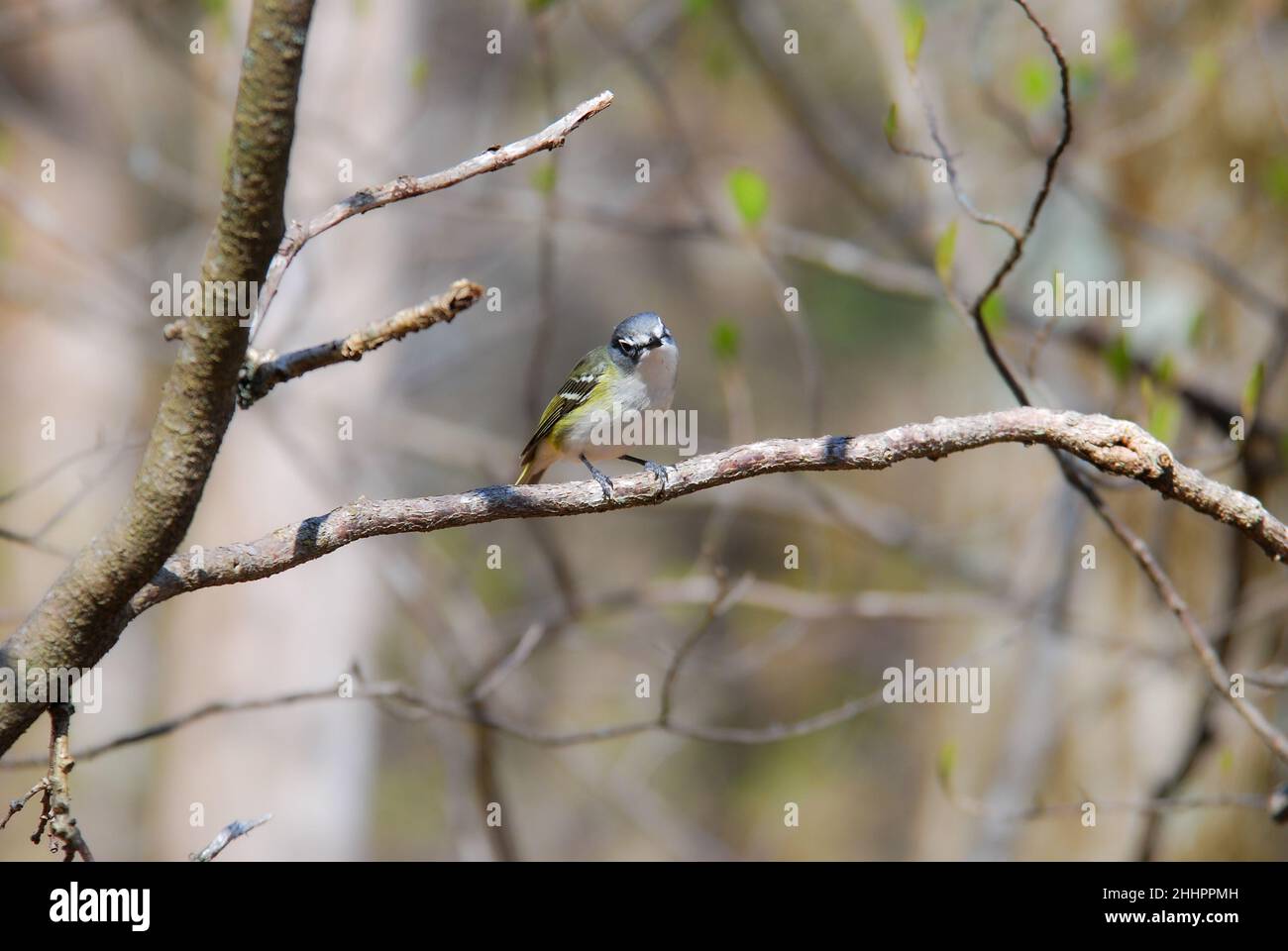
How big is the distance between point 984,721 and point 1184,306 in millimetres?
3364

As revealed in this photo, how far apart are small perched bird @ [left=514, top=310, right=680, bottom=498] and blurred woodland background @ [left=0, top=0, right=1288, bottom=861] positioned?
0.29m

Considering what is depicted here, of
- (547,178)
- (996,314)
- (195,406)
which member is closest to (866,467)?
(195,406)

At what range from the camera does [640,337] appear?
182 inches

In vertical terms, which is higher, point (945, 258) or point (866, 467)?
point (945, 258)

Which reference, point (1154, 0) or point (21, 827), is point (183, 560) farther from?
point (21, 827)

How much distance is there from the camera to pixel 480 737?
4930 mm

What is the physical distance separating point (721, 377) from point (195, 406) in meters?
6.36

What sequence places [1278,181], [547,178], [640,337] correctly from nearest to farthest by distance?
[640,337], [547,178], [1278,181]

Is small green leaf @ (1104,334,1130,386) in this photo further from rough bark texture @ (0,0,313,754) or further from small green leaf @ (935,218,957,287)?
rough bark texture @ (0,0,313,754)

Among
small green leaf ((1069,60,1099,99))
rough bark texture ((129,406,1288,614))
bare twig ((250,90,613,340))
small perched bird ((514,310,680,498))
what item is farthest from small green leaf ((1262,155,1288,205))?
bare twig ((250,90,613,340))

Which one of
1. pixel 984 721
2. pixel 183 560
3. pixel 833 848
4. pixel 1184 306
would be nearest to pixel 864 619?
pixel 833 848

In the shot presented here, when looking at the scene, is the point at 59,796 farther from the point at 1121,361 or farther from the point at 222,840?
the point at 1121,361

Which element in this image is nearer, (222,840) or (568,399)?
(222,840)

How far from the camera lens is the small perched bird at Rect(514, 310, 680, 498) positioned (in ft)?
14.8
